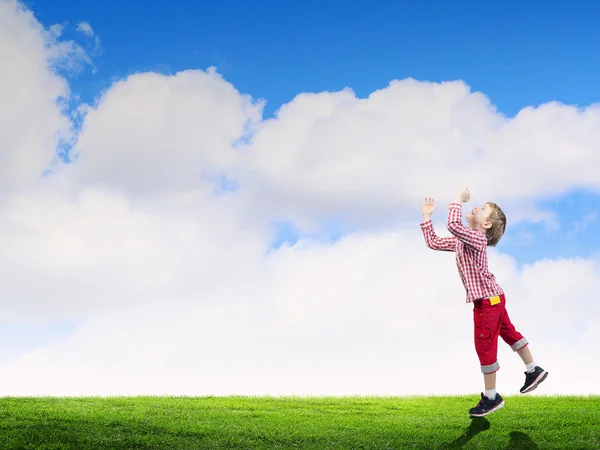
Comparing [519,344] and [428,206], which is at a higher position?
[428,206]

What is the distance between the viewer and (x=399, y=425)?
9719mm

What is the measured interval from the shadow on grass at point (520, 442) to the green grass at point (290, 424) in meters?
0.01

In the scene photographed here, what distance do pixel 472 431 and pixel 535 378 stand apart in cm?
110

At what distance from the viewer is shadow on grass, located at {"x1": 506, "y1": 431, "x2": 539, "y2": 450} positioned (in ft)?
27.8

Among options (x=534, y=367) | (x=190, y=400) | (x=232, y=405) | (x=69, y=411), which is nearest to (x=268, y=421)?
(x=232, y=405)

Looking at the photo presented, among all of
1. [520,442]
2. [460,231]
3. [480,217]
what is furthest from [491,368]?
[480,217]

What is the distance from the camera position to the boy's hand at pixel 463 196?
8.76 metres

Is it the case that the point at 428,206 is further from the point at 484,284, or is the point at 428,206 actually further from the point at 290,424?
the point at 290,424

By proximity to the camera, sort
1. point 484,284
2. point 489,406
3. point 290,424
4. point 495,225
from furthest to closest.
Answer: point 290,424
point 495,225
point 489,406
point 484,284

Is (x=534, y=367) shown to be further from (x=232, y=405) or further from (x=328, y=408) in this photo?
(x=232, y=405)

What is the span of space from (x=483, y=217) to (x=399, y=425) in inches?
127

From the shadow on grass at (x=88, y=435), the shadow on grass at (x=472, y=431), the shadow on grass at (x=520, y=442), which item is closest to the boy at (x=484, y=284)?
the shadow on grass at (x=472, y=431)

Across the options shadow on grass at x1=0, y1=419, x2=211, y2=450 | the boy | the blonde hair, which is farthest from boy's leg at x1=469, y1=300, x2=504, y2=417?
shadow on grass at x1=0, y1=419, x2=211, y2=450

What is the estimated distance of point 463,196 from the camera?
8.79 m
